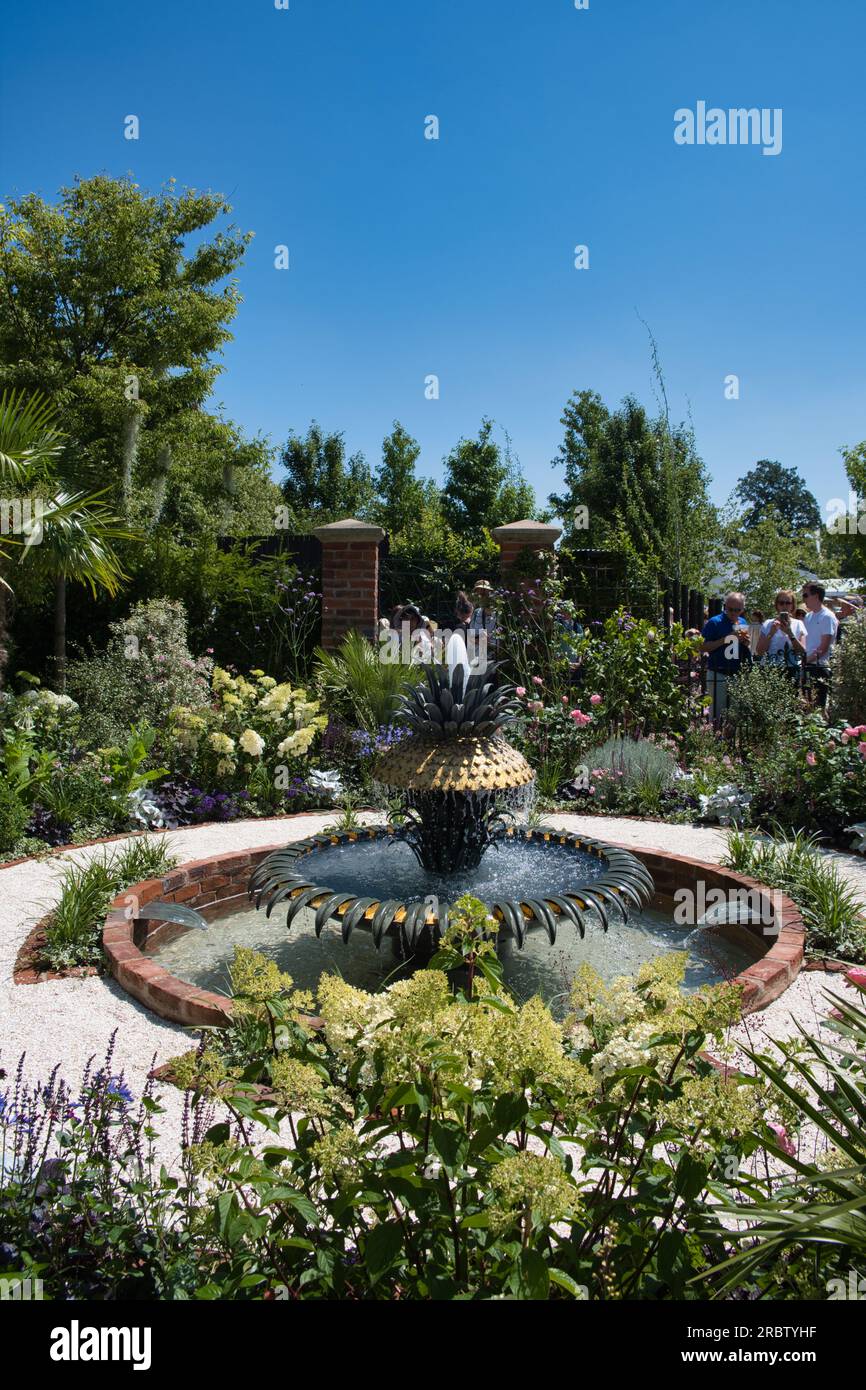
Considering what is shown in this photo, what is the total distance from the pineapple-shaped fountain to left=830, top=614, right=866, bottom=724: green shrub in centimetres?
443

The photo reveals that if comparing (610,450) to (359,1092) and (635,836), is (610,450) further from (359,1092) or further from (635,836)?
(359,1092)

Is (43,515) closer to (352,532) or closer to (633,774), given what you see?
(352,532)

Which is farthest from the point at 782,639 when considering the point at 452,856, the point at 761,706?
the point at 452,856

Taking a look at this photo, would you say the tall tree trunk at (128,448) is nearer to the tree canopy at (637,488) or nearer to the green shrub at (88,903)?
the tree canopy at (637,488)

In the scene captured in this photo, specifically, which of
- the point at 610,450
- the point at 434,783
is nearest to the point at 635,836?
the point at 434,783

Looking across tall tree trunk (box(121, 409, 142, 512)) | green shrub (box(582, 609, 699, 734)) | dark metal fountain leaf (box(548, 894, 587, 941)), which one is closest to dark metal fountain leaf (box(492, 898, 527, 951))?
dark metal fountain leaf (box(548, 894, 587, 941))

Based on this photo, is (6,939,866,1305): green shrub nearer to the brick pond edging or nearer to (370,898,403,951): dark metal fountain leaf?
the brick pond edging

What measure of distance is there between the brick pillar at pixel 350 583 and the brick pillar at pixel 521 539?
1.31 metres

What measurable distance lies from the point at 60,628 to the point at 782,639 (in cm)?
740

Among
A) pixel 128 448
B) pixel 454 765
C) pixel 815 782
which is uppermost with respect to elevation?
pixel 128 448

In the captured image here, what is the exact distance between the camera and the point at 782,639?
861cm

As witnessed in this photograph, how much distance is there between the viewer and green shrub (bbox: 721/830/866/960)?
12.8ft

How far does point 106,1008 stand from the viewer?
325 cm

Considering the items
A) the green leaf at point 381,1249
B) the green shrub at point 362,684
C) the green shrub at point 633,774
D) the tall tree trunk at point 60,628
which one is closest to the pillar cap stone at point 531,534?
the green shrub at point 362,684
